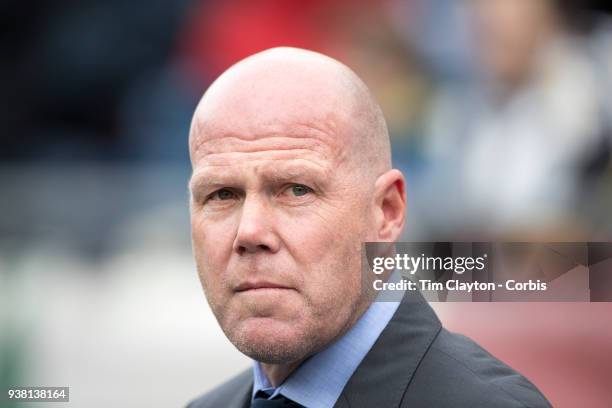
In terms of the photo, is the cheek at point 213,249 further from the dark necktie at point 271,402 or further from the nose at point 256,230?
the dark necktie at point 271,402

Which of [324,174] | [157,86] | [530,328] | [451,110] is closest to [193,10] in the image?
[157,86]

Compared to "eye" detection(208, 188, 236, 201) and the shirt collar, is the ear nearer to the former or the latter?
the shirt collar

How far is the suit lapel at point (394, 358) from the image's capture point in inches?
76.0

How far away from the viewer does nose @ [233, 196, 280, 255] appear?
1.88 metres

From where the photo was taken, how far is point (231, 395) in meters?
2.43

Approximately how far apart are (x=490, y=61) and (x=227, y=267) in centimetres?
318

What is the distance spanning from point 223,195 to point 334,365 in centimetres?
47

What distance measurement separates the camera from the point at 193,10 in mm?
5578

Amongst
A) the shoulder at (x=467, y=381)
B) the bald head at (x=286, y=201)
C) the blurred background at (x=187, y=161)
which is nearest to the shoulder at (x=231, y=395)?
the bald head at (x=286, y=201)

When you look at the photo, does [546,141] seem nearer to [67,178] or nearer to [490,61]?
[490,61]

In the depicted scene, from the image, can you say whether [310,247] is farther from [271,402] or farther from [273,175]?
[271,402]

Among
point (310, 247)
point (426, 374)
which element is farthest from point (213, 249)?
point (426, 374)

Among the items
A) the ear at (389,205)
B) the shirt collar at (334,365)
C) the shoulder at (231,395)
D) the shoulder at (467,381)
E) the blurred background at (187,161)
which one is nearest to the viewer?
the shoulder at (467,381)

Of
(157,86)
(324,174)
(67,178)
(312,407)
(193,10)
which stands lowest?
(312,407)
